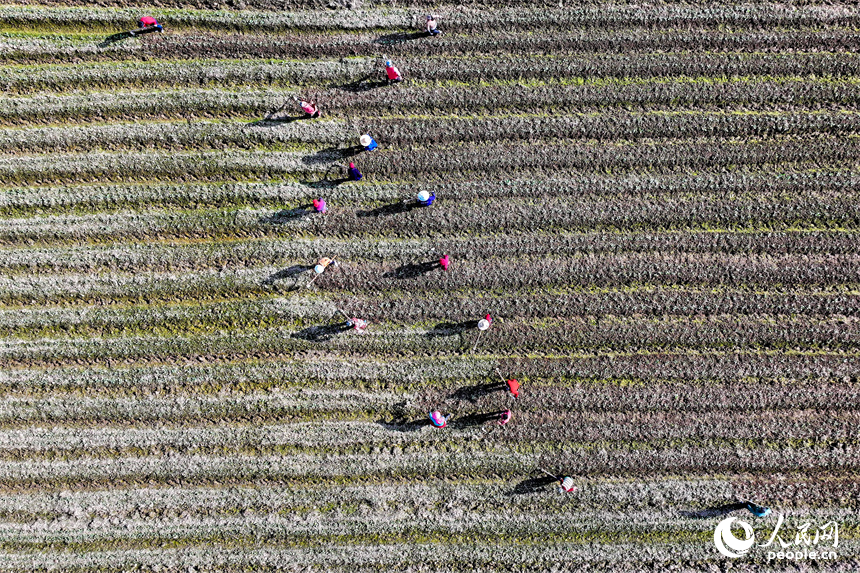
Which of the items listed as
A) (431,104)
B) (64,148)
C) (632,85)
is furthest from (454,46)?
(64,148)

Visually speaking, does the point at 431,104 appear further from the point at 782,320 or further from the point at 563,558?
→ the point at 563,558

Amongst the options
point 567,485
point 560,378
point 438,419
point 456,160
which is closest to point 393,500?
point 438,419

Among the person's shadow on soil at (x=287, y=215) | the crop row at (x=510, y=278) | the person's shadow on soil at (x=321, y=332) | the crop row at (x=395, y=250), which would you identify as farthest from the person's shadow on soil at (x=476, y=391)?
the person's shadow on soil at (x=287, y=215)

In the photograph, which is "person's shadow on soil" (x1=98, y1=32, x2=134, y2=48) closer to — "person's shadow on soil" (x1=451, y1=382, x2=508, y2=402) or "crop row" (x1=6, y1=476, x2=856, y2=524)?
"crop row" (x1=6, y1=476, x2=856, y2=524)

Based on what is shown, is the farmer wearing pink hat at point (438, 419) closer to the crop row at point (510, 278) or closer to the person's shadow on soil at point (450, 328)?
the person's shadow on soil at point (450, 328)

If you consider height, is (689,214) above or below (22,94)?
below

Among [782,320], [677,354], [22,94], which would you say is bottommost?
[677,354]
